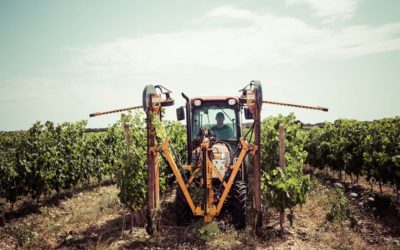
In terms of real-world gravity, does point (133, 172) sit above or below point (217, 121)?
below

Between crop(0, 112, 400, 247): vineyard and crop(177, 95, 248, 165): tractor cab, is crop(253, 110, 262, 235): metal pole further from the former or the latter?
crop(177, 95, 248, 165): tractor cab

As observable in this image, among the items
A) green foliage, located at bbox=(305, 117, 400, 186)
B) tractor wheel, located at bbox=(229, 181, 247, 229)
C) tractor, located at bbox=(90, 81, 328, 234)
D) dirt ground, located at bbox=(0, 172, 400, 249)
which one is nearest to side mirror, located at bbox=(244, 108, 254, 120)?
tractor, located at bbox=(90, 81, 328, 234)

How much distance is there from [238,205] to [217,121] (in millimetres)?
1938

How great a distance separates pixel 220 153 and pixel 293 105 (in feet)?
5.73

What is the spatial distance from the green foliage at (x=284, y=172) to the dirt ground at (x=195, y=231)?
2.09ft

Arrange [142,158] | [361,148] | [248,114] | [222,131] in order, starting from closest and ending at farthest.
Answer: [248,114] < [142,158] < [222,131] < [361,148]

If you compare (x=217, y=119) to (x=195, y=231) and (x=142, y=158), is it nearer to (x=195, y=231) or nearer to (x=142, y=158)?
(x=142, y=158)

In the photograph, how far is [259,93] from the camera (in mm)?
6059

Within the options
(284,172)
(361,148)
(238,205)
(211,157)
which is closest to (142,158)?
(211,157)

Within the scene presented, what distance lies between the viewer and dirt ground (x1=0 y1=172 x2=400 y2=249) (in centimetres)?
589

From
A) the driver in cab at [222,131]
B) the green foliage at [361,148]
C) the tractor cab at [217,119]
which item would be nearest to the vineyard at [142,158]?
the green foliage at [361,148]

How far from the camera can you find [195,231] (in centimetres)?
596

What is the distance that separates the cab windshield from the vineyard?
0.80 metres

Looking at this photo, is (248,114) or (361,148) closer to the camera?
(248,114)
